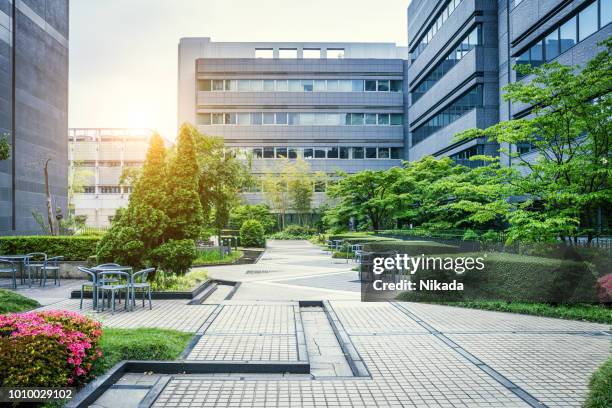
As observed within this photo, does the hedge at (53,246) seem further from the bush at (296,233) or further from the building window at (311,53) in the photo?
the building window at (311,53)

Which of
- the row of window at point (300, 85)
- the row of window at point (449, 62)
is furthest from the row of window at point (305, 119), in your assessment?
the row of window at point (449, 62)

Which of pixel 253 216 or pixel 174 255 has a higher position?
pixel 253 216

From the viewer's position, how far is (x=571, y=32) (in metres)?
20.7

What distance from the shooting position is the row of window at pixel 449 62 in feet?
98.9

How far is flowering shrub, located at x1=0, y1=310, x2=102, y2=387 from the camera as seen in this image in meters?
4.91

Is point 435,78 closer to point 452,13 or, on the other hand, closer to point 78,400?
point 452,13

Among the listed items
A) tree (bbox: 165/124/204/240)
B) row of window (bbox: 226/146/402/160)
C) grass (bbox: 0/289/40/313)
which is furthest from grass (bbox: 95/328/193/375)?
row of window (bbox: 226/146/402/160)

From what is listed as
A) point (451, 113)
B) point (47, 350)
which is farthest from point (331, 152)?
point (47, 350)

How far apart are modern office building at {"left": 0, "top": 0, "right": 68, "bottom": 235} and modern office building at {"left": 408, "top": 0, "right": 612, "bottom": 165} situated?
24967 millimetres

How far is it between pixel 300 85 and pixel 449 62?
26.8 m

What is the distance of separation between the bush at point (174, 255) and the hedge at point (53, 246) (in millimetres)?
4889

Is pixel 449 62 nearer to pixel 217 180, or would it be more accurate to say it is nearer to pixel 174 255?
pixel 217 180

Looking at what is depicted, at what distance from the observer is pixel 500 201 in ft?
43.9

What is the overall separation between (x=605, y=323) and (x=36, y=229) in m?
27.3
